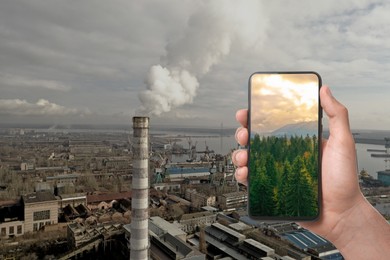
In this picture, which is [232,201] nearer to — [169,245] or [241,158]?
[169,245]

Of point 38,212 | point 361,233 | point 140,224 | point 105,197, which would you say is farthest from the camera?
point 105,197

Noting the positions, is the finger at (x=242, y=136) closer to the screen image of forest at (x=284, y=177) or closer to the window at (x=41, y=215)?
the screen image of forest at (x=284, y=177)

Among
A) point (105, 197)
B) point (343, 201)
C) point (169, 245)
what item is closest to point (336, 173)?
point (343, 201)

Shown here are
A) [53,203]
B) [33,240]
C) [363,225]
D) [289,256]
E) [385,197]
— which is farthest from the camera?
[385,197]

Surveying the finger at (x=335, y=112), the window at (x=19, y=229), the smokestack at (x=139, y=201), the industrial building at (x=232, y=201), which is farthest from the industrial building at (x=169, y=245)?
the finger at (x=335, y=112)

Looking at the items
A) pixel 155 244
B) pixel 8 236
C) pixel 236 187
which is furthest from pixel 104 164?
pixel 155 244

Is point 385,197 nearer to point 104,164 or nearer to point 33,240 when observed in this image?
point 33,240

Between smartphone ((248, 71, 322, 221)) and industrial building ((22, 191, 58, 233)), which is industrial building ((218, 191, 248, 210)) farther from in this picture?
smartphone ((248, 71, 322, 221))
